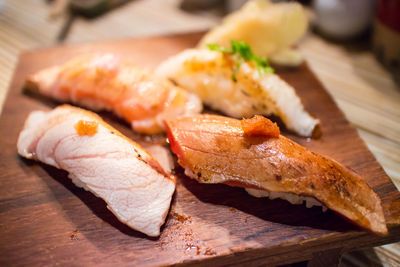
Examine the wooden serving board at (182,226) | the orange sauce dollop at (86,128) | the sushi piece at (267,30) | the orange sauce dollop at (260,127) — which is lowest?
the wooden serving board at (182,226)

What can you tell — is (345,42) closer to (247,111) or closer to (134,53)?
(247,111)

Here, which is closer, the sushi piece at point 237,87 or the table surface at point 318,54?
the sushi piece at point 237,87

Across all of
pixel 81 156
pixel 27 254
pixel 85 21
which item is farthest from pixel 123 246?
pixel 85 21

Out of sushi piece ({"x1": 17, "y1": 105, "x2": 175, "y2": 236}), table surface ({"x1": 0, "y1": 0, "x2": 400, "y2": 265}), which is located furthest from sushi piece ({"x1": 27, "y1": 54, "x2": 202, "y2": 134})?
table surface ({"x1": 0, "y1": 0, "x2": 400, "y2": 265})

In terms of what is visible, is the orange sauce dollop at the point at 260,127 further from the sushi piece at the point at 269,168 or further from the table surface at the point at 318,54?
the table surface at the point at 318,54

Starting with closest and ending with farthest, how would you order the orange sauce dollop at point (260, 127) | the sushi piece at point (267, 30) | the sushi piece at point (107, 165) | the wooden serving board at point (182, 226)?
the wooden serving board at point (182, 226) → the sushi piece at point (107, 165) → the orange sauce dollop at point (260, 127) → the sushi piece at point (267, 30)

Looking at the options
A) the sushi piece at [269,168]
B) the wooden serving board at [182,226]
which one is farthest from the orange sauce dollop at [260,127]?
the wooden serving board at [182,226]
